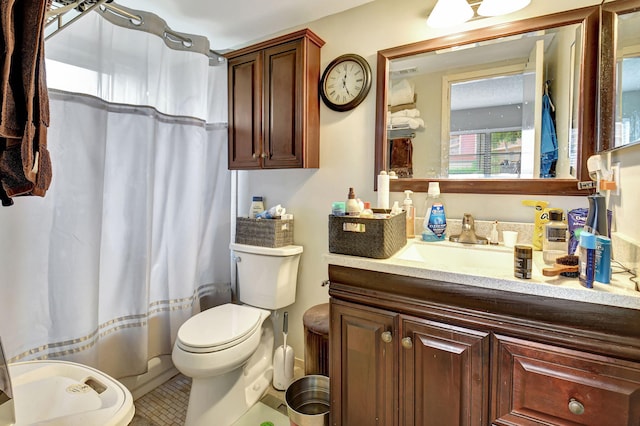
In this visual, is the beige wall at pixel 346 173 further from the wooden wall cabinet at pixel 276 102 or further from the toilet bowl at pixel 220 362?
the toilet bowl at pixel 220 362

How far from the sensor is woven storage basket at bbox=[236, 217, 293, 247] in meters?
1.94

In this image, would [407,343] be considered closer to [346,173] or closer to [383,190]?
[383,190]

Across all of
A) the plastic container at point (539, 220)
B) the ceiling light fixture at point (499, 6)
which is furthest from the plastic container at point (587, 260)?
the ceiling light fixture at point (499, 6)

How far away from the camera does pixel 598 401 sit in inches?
33.5

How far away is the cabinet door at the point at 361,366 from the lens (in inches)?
44.9

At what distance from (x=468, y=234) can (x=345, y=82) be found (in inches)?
40.3

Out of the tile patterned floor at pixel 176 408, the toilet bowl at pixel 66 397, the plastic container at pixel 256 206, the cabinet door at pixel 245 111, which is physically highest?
the cabinet door at pixel 245 111

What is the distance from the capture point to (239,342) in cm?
159

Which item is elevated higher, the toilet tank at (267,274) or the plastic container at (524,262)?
the plastic container at (524,262)

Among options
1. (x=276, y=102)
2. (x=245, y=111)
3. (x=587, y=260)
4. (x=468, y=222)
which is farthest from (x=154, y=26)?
(x=587, y=260)

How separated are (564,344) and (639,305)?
20cm

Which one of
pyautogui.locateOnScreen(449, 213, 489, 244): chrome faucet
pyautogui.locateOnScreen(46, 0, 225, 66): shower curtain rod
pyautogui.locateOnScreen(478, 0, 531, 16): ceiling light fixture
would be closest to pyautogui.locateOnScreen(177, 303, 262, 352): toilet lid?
pyautogui.locateOnScreen(449, 213, 489, 244): chrome faucet

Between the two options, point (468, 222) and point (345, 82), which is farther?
point (345, 82)

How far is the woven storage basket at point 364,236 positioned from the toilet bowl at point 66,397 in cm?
79
